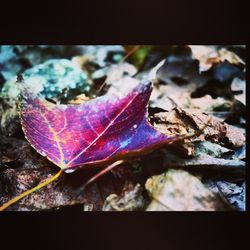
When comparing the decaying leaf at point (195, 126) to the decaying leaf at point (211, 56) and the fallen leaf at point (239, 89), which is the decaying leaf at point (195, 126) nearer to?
the fallen leaf at point (239, 89)

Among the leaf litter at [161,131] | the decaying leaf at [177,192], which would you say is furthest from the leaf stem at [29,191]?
the decaying leaf at [177,192]

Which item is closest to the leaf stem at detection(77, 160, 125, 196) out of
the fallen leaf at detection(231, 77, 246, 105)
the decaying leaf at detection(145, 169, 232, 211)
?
the decaying leaf at detection(145, 169, 232, 211)

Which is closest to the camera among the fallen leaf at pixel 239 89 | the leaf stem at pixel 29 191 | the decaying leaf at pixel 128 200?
the leaf stem at pixel 29 191

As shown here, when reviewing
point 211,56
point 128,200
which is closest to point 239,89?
point 211,56

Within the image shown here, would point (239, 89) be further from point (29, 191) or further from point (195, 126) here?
point (29, 191)

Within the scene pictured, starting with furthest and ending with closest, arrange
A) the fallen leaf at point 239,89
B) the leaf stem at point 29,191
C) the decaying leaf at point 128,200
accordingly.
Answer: the fallen leaf at point 239,89, the decaying leaf at point 128,200, the leaf stem at point 29,191

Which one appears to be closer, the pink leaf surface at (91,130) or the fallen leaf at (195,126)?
the pink leaf surface at (91,130)

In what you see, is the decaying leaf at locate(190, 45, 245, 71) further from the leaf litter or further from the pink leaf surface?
the pink leaf surface
